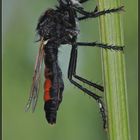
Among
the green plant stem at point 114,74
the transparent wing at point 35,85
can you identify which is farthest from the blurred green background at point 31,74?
the green plant stem at point 114,74

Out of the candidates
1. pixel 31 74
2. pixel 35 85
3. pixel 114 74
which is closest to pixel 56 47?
pixel 31 74

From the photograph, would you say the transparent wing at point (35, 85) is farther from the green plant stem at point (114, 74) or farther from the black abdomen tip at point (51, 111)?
the green plant stem at point (114, 74)

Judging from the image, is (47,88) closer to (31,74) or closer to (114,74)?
(31,74)

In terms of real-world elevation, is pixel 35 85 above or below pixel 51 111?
above

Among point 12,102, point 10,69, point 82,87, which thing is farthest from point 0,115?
point 82,87

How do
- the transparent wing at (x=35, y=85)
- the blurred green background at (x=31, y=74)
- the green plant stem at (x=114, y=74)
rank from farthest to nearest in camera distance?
1. the blurred green background at (x=31, y=74)
2. the transparent wing at (x=35, y=85)
3. the green plant stem at (x=114, y=74)

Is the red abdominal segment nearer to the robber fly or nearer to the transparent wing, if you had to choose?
the robber fly

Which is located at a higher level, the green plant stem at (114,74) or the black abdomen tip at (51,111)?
the green plant stem at (114,74)
